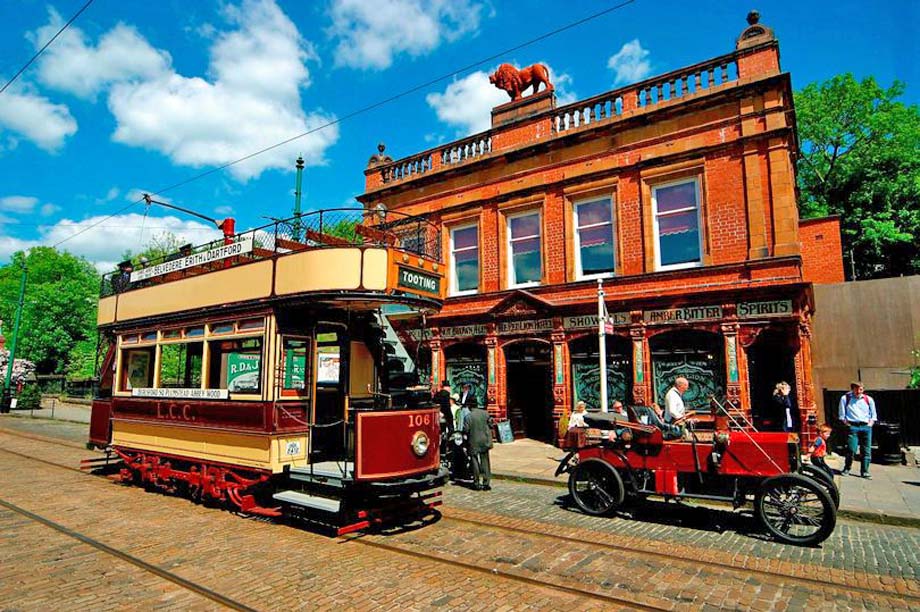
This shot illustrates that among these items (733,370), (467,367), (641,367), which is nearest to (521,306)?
(467,367)

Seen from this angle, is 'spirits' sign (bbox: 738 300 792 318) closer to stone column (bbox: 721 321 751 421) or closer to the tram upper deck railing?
stone column (bbox: 721 321 751 421)

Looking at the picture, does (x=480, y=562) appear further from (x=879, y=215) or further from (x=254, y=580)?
(x=879, y=215)

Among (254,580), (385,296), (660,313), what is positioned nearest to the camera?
(254,580)

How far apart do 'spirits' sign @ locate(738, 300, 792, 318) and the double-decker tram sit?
26.7 ft

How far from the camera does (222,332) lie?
822 cm

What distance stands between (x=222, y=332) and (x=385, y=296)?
294 centimetres

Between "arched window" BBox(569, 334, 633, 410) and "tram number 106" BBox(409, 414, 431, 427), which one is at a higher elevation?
"arched window" BBox(569, 334, 633, 410)

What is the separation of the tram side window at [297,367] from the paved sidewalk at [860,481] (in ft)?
16.2

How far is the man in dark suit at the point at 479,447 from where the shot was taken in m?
9.83

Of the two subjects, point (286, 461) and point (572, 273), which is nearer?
point (286, 461)

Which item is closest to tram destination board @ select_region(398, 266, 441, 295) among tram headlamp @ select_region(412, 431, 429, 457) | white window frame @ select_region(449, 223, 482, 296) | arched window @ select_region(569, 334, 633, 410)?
tram headlamp @ select_region(412, 431, 429, 457)

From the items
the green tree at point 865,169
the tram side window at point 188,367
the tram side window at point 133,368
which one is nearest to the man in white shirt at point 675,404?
the tram side window at point 188,367

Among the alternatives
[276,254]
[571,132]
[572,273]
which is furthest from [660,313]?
[276,254]

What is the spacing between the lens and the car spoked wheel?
6.27m
